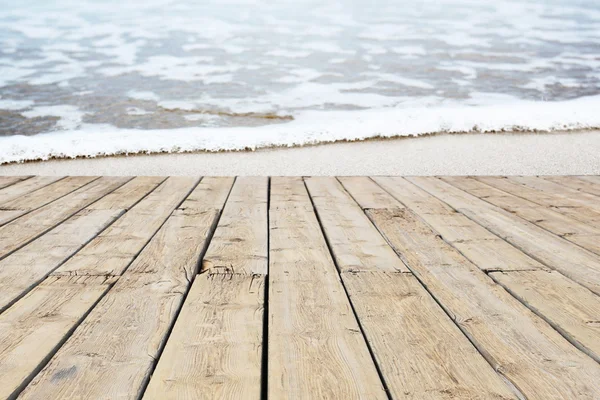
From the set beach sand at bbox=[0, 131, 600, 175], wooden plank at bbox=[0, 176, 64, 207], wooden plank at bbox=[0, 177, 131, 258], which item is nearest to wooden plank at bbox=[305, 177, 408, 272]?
wooden plank at bbox=[0, 177, 131, 258]

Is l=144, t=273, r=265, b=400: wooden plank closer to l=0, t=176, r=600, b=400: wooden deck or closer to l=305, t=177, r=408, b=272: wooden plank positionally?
l=0, t=176, r=600, b=400: wooden deck

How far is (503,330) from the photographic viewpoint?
0.97 metres

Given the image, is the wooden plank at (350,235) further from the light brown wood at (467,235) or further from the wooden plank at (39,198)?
the wooden plank at (39,198)

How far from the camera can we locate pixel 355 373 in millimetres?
825

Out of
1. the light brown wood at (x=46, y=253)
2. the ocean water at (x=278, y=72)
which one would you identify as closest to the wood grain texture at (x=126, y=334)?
the light brown wood at (x=46, y=253)

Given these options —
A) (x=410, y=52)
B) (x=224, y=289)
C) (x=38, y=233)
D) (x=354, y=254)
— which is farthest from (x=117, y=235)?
(x=410, y=52)

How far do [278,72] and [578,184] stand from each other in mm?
3973

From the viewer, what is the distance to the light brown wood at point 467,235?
1.31 m

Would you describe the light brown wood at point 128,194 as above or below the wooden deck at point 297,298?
above

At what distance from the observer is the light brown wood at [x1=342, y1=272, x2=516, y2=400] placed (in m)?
0.79

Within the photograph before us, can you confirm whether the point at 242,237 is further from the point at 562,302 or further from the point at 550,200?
the point at 550,200

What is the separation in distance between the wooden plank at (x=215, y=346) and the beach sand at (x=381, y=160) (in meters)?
1.78

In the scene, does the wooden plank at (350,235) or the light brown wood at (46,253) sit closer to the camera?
the light brown wood at (46,253)

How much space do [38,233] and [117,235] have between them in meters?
0.22
